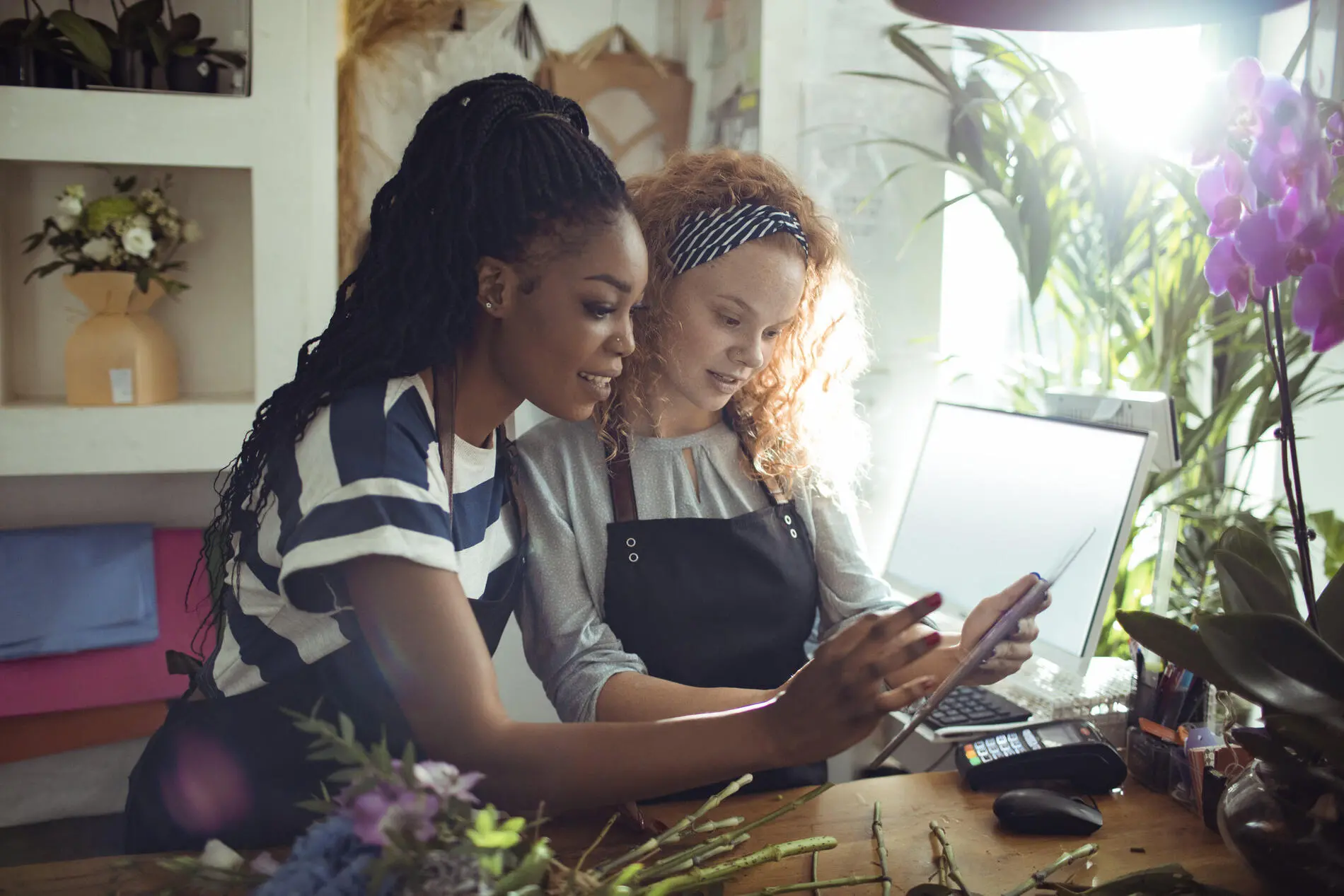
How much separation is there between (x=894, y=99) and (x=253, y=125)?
55.0 inches

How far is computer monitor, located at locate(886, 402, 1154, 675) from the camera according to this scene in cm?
155

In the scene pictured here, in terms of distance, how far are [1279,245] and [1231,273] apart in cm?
9

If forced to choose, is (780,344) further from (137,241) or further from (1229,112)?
(137,241)

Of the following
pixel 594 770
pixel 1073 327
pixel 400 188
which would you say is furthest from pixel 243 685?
pixel 1073 327

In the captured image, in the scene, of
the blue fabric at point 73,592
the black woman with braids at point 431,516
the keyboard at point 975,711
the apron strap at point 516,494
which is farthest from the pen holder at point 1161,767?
the blue fabric at point 73,592

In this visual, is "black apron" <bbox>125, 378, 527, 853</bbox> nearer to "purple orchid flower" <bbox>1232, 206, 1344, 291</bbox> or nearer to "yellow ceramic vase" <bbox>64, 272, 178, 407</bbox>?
"purple orchid flower" <bbox>1232, 206, 1344, 291</bbox>

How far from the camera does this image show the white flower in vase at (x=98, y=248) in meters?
1.99

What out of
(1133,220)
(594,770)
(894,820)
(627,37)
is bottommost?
(894,820)

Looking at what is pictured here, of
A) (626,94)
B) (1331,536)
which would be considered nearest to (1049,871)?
(1331,536)

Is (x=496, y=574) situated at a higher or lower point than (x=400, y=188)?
lower

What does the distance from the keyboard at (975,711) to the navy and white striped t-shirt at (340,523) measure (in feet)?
2.46

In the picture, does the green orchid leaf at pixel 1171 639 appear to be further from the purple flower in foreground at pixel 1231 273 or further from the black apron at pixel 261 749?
the black apron at pixel 261 749

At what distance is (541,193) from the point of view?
1039 millimetres

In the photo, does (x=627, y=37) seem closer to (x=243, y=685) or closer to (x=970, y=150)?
(x=970, y=150)
